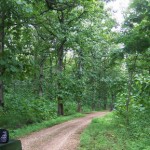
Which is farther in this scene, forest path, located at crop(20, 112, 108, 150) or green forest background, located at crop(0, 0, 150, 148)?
green forest background, located at crop(0, 0, 150, 148)

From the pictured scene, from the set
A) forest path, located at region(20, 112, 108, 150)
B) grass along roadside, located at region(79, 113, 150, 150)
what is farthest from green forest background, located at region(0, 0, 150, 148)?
forest path, located at region(20, 112, 108, 150)

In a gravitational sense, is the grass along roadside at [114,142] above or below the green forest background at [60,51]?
below

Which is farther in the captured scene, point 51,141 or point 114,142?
point 51,141

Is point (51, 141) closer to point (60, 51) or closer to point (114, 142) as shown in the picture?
point (114, 142)

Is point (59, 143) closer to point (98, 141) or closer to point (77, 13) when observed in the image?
point (98, 141)

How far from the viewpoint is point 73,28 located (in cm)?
1775

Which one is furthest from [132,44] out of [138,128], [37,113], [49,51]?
[49,51]

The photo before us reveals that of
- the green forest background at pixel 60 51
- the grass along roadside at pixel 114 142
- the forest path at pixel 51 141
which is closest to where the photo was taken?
the grass along roadside at pixel 114 142

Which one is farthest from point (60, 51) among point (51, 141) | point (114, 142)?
point (114, 142)

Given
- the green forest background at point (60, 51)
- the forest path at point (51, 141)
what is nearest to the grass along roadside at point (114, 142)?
the forest path at point (51, 141)

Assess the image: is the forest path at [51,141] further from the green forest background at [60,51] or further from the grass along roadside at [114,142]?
the green forest background at [60,51]

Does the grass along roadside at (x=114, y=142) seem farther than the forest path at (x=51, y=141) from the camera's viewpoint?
No

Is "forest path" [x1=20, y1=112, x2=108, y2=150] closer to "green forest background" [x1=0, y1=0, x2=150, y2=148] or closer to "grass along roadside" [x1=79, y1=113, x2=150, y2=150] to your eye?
"grass along roadside" [x1=79, y1=113, x2=150, y2=150]

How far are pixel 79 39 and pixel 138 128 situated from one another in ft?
25.9
